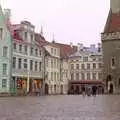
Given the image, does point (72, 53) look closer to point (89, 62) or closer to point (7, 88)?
point (89, 62)

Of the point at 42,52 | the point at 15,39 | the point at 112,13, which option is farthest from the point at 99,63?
the point at 15,39

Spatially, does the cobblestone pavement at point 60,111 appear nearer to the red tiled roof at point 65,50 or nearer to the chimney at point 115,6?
the chimney at point 115,6

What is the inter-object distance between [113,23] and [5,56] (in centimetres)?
2470

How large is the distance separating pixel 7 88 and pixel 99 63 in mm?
40821

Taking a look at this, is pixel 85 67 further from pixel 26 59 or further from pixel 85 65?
pixel 26 59

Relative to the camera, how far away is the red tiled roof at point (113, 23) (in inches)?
2844

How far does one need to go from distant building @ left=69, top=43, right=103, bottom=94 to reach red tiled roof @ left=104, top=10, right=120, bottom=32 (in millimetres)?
21384

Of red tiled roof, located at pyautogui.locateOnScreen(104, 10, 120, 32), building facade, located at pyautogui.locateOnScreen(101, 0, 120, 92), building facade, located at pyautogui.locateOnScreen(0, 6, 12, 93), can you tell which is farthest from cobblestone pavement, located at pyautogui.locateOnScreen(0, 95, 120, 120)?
red tiled roof, located at pyautogui.locateOnScreen(104, 10, 120, 32)

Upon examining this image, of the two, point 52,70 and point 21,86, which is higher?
point 52,70

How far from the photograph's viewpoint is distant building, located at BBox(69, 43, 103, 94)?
94750 millimetres

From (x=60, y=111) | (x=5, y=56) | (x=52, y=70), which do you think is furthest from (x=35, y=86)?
(x=60, y=111)

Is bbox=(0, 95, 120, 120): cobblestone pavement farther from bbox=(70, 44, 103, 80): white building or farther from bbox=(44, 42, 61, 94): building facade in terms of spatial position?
bbox=(70, 44, 103, 80): white building

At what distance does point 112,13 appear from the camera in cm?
7631

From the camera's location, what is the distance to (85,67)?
9531 centimetres
